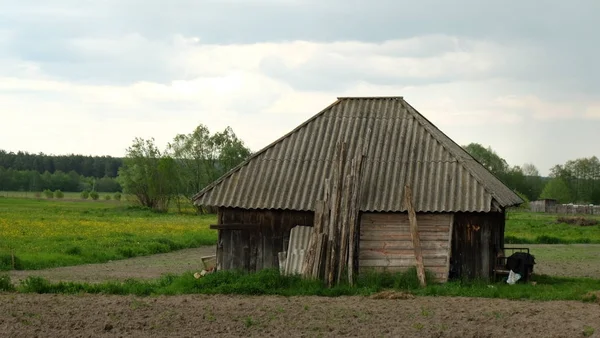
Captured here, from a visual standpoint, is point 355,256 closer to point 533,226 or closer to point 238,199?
point 238,199

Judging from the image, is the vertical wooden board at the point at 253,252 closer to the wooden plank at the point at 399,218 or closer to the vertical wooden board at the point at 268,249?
the vertical wooden board at the point at 268,249

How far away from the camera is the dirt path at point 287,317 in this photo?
15219mm

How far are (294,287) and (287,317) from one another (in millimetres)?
4376

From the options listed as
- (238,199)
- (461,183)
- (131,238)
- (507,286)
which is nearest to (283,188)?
(238,199)

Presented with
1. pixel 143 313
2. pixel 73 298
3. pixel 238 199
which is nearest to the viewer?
pixel 143 313

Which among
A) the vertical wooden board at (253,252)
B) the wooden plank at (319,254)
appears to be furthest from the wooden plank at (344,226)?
the vertical wooden board at (253,252)

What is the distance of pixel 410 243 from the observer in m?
22.1

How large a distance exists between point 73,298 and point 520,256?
38.6 ft

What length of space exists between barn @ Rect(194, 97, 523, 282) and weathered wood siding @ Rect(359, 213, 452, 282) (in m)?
0.03

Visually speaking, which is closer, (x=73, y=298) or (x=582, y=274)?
(x=73, y=298)

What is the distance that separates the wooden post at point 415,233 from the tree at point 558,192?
119 metres

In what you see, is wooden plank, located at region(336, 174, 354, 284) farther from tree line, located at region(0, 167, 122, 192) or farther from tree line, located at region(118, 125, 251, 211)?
tree line, located at region(0, 167, 122, 192)

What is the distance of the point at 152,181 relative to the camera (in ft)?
310

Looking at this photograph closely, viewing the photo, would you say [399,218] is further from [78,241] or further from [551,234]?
[551,234]
